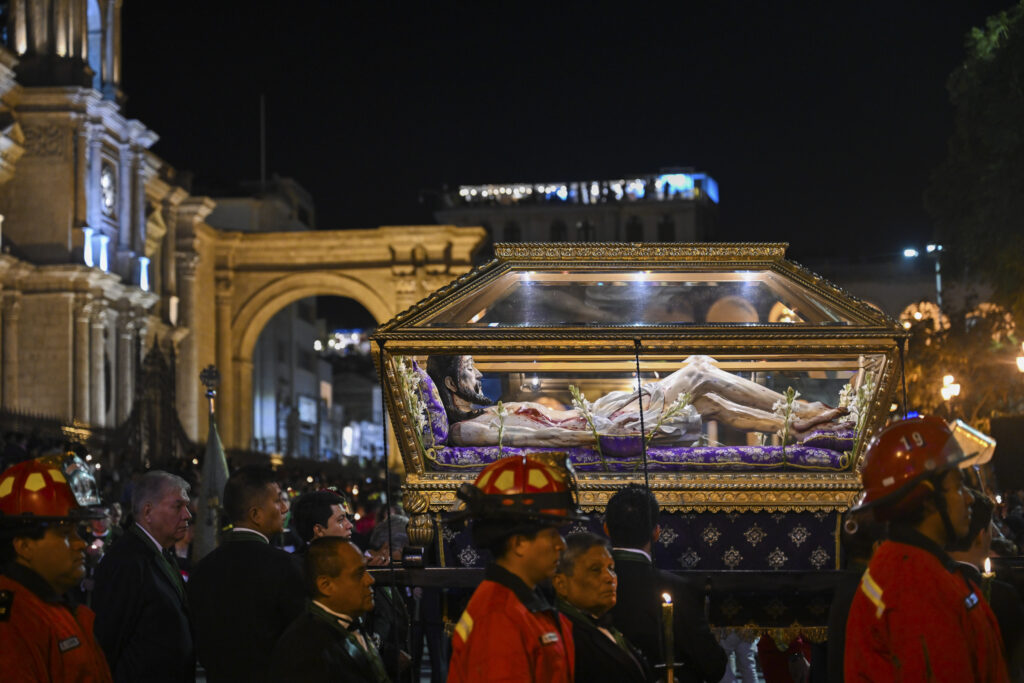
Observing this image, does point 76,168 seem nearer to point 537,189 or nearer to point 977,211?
point 977,211

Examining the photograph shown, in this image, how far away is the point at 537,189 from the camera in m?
87.6

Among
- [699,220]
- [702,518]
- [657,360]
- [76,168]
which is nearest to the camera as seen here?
[702,518]

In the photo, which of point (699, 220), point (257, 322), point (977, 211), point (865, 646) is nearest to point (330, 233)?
point (257, 322)

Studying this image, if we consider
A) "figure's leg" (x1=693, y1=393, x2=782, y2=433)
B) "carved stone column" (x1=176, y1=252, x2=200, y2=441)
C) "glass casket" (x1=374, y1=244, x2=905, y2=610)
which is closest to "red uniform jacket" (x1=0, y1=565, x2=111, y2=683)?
"glass casket" (x1=374, y1=244, x2=905, y2=610)

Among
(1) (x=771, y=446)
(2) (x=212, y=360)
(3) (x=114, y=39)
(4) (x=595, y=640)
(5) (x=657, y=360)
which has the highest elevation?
(3) (x=114, y=39)

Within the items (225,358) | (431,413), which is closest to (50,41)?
(225,358)

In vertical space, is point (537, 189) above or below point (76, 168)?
above

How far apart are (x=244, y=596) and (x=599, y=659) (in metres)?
1.82

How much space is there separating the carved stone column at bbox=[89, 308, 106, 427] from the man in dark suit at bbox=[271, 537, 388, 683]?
32587mm

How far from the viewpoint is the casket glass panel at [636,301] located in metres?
8.46

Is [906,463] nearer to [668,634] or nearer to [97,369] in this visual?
[668,634]

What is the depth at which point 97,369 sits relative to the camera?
36625 millimetres

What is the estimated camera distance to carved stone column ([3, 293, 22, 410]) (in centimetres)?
3491

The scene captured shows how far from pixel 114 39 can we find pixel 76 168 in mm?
5034
